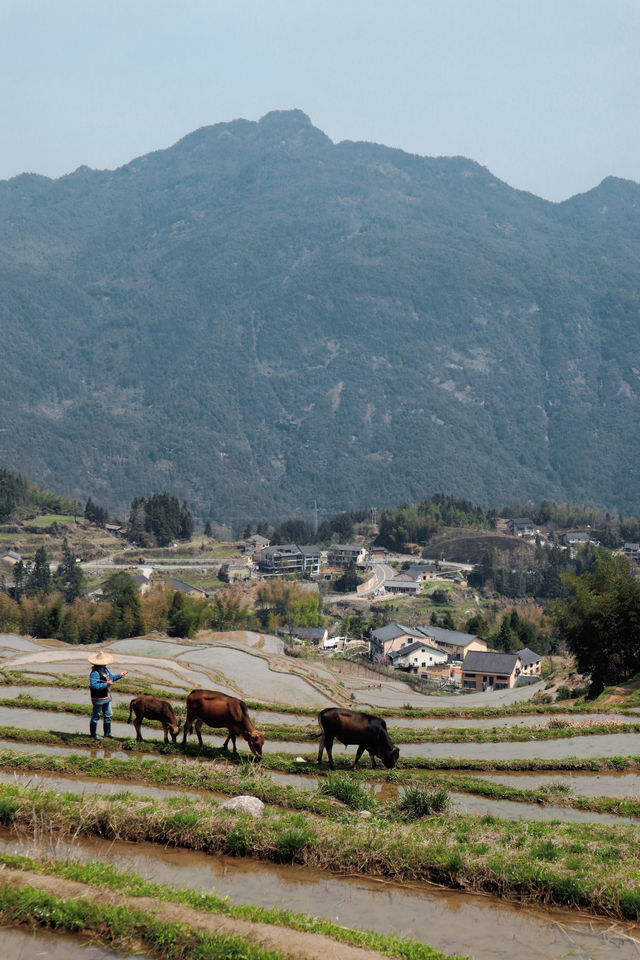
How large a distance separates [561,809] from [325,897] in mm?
5669

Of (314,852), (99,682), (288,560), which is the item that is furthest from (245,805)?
(288,560)

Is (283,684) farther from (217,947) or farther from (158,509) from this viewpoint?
(158,509)

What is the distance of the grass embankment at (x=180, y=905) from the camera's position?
287 inches

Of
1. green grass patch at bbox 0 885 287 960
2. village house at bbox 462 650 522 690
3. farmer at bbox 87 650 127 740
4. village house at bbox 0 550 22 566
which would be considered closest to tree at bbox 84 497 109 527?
village house at bbox 0 550 22 566

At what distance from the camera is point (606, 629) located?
30906mm

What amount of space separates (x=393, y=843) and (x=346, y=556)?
132 meters

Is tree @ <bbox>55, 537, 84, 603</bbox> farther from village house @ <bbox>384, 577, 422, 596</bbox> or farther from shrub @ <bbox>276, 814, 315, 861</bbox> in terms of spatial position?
shrub @ <bbox>276, 814, 315, 861</bbox>

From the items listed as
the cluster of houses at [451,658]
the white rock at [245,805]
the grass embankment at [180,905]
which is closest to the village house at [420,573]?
the cluster of houses at [451,658]

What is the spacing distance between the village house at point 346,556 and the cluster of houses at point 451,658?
47.8 m

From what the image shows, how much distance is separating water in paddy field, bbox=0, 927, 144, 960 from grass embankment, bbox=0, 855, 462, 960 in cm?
11

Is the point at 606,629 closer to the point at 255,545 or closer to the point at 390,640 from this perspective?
the point at 390,640

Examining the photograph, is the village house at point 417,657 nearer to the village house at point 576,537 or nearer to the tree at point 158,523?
the tree at point 158,523

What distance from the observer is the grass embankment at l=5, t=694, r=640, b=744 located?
59.2 feet

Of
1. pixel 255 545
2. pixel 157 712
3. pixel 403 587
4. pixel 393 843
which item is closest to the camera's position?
pixel 393 843
